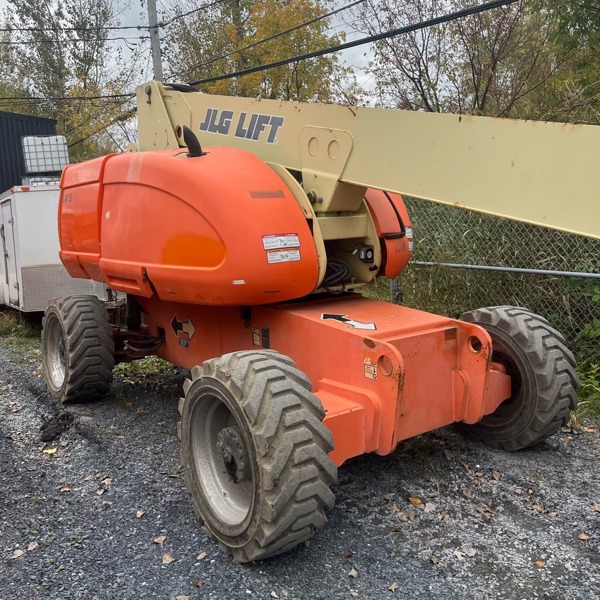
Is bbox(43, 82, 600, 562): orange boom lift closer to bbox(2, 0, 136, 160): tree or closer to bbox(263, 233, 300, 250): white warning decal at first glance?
bbox(263, 233, 300, 250): white warning decal

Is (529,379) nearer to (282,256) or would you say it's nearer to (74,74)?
(282,256)

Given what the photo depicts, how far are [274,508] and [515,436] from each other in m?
2.11

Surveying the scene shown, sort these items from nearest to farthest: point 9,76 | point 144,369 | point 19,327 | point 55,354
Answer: point 55,354, point 144,369, point 19,327, point 9,76

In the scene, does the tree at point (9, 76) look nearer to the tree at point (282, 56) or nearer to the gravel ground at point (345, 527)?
the tree at point (282, 56)

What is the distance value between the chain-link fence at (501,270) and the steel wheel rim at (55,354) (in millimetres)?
4072

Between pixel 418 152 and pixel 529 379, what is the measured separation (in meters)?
1.86

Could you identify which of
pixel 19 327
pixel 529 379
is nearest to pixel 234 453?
pixel 529 379

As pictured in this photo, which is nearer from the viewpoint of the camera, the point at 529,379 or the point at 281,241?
the point at 281,241

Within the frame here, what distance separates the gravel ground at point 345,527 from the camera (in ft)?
10.2

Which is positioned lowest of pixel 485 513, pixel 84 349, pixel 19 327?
pixel 19 327

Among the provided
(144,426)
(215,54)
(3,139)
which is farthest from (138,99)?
(215,54)

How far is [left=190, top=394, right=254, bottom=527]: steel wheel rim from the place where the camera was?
3.48 metres

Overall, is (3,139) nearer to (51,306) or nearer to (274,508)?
(51,306)

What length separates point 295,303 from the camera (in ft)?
14.7
